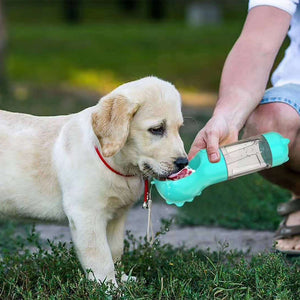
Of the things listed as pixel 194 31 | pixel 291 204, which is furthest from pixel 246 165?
pixel 194 31

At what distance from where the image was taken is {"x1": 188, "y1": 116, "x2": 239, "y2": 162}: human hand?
10.4ft

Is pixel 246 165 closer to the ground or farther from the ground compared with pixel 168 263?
farther from the ground

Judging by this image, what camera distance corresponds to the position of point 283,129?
3.65 metres

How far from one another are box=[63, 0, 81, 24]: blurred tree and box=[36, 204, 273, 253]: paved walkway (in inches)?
839

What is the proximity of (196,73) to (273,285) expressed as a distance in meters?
10.2

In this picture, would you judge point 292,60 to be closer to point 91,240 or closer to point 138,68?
point 91,240

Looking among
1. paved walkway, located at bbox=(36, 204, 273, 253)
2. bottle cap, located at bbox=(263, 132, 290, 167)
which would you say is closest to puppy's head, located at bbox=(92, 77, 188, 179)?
bottle cap, located at bbox=(263, 132, 290, 167)

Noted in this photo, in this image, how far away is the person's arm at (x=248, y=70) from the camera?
3420 millimetres

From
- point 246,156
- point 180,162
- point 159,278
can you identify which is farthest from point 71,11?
point 180,162

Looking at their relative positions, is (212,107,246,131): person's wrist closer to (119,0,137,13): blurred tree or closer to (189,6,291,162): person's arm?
(189,6,291,162): person's arm

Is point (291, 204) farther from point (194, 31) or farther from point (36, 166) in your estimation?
point (194, 31)

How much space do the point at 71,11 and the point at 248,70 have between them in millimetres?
23033

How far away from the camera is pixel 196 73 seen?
13.0 metres

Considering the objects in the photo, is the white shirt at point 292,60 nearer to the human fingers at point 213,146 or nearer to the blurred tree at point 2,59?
the human fingers at point 213,146
